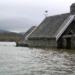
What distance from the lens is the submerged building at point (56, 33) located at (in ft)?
95.4

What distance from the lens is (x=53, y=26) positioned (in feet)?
108

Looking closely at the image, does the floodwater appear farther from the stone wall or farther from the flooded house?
the stone wall

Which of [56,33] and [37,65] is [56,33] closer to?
[56,33]

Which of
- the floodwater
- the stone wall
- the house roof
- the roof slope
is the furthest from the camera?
the roof slope

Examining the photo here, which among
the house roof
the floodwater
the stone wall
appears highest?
the house roof

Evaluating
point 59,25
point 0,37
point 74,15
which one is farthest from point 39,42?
point 0,37

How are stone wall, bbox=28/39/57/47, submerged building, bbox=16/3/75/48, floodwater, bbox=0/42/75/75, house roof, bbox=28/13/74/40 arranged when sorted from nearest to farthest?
floodwater, bbox=0/42/75/75, submerged building, bbox=16/3/75/48, stone wall, bbox=28/39/57/47, house roof, bbox=28/13/74/40

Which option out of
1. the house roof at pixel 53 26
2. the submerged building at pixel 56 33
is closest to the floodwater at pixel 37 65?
the submerged building at pixel 56 33

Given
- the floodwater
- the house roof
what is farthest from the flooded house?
the floodwater

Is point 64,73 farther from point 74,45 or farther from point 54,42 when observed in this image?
point 54,42

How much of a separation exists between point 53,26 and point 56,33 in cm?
362

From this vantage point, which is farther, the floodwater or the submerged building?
the submerged building

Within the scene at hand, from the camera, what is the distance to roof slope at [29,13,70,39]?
3152 cm

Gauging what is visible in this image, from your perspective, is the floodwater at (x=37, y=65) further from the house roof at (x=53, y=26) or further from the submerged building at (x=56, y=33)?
the house roof at (x=53, y=26)
